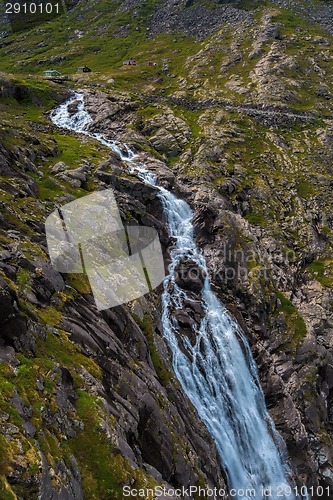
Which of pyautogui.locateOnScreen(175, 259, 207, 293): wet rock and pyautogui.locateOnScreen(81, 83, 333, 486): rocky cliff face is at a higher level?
pyautogui.locateOnScreen(175, 259, 207, 293): wet rock

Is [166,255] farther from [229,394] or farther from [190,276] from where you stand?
[229,394]

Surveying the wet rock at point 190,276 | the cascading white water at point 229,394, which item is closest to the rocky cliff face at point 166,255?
the wet rock at point 190,276

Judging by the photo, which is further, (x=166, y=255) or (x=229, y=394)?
(x=166, y=255)

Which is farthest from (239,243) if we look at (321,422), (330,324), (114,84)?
(114,84)

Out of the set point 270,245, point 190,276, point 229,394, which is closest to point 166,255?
point 190,276

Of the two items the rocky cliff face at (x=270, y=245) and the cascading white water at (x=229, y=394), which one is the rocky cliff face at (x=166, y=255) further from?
the cascading white water at (x=229, y=394)

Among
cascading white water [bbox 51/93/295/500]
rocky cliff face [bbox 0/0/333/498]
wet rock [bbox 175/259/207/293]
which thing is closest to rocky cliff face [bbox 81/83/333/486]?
rocky cliff face [bbox 0/0/333/498]

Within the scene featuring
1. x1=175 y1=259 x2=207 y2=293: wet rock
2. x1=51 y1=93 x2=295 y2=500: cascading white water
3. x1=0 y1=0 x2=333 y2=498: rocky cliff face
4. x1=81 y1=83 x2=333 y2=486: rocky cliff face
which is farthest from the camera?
x1=175 y1=259 x2=207 y2=293: wet rock

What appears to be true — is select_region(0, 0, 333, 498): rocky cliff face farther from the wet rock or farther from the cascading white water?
the cascading white water

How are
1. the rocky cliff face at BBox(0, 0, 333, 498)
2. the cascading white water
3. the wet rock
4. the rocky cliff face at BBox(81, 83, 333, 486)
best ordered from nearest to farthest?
1. the rocky cliff face at BBox(0, 0, 333, 498)
2. the cascading white water
3. the rocky cliff face at BBox(81, 83, 333, 486)
4. the wet rock
